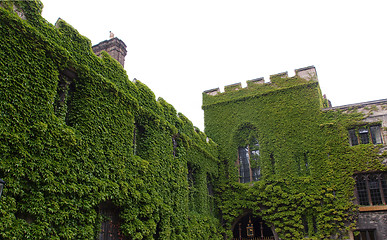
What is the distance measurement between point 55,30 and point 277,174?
13.5 meters

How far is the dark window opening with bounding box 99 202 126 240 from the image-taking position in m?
10.4

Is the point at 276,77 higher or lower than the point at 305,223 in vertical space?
higher

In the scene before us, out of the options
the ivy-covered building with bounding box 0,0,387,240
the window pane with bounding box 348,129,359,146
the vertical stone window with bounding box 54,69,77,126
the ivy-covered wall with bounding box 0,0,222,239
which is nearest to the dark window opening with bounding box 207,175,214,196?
the ivy-covered building with bounding box 0,0,387,240

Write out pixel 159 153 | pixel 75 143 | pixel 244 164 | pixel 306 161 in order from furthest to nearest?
pixel 244 164 < pixel 306 161 < pixel 159 153 < pixel 75 143

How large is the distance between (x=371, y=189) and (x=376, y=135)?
2766mm

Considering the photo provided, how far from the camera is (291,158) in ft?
61.5

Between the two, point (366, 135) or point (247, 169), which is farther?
point (247, 169)

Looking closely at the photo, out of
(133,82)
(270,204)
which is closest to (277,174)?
(270,204)

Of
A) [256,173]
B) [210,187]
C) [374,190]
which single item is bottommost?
[374,190]

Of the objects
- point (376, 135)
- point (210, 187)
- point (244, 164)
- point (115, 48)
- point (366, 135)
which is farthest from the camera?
point (244, 164)

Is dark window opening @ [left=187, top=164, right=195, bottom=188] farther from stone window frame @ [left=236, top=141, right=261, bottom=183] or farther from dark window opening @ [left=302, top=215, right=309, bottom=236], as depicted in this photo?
dark window opening @ [left=302, top=215, right=309, bottom=236]

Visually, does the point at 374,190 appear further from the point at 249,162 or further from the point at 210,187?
the point at 210,187

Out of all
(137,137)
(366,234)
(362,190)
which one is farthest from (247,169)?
(137,137)

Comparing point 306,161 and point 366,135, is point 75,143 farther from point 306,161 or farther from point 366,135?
point 366,135
